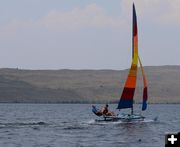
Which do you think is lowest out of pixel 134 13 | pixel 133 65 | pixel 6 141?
pixel 6 141

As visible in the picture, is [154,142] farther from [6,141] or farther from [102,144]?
[6,141]

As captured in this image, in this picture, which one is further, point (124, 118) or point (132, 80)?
point (132, 80)

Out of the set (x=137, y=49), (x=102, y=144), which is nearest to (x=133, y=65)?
(x=137, y=49)

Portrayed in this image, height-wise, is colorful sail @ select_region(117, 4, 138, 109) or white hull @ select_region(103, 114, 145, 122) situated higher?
colorful sail @ select_region(117, 4, 138, 109)

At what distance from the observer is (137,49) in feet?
210

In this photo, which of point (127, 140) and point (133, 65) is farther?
point (133, 65)

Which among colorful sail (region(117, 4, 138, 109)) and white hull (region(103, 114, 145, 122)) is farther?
colorful sail (region(117, 4, 138, 109))

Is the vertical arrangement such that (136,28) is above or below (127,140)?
above

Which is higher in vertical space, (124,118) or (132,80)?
(132,80)

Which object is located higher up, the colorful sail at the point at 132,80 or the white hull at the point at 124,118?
the colorful sail at the point at 132,80

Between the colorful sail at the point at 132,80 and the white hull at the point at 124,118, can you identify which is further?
the colorful sail at the point at 132,80

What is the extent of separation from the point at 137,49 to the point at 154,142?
22.0 metres

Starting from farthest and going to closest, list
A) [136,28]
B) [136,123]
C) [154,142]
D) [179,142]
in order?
[136,28]
[136,123]
[154,142]
[179,142]

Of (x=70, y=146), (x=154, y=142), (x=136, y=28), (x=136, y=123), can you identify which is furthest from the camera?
(x=136, y=28)
